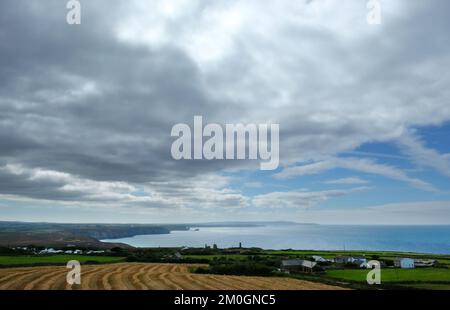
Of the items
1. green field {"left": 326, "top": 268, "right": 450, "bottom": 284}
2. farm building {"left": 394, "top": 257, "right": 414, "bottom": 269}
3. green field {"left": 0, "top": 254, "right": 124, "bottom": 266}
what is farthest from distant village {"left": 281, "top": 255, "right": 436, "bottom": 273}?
green field {"left": 0, "top": 254, "right": 124, "bottom": 266}

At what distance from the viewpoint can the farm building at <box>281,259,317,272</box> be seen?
59.6 meters

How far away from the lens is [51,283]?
96.5 ft

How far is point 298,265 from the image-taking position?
6412 centimetres

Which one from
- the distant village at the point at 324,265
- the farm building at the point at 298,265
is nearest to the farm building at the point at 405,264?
the distant village at the point at 324,265

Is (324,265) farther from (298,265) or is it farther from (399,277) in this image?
(399,277)

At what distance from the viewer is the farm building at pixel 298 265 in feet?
196

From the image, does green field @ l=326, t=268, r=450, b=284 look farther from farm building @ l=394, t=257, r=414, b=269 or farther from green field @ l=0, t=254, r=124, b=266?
green field @ l=0, t=254, r=124, b=266

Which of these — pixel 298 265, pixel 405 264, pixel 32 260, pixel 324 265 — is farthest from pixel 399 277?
pixel 32 260
